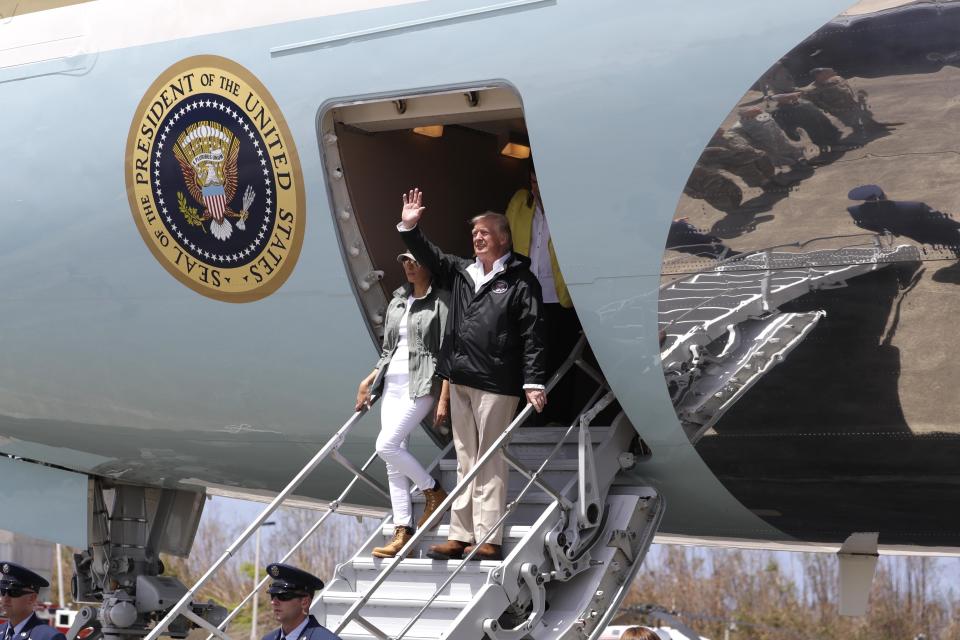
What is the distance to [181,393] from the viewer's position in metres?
7.91

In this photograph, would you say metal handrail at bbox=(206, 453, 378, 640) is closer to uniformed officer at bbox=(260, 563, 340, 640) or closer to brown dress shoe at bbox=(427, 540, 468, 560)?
uniformed officer at bbox=(260, 563, 340, 640)

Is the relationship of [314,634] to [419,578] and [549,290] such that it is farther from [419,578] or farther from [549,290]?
[549,290]

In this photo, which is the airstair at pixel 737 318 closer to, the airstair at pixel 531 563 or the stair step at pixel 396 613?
the airstair at pixel 531 563

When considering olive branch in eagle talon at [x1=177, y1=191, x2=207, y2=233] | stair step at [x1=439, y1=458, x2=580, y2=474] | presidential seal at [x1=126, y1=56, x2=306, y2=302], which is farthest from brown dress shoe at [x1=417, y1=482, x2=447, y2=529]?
olive branch in eagle talon at [x1=177, y1=191, x2=207, y2=233]

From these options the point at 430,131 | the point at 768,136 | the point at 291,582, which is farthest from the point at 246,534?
the point at 768,136

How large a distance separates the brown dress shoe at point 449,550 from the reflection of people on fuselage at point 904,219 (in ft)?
7.82

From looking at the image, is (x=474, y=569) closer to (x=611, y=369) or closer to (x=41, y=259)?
(x=611, y=369)

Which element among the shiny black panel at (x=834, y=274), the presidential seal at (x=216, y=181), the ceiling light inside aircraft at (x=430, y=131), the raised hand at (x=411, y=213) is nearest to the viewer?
the shiny black panel at (x=834, y=274)

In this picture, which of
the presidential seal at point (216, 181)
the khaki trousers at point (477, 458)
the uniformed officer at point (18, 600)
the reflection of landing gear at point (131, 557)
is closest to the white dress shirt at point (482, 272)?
the khaki trousers at point (477, 458)

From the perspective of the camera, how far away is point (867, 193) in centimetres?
575

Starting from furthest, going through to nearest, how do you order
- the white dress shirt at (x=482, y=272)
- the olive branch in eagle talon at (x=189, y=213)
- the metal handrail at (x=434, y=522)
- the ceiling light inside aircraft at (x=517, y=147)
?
the ceiling light inside aircraft at (x=517, y=147) → the olive branch in eagle talon at (x=189, y=213) → the white dress shirt at (x=482, y=272) → the metal handrail at (x=434, y=522)

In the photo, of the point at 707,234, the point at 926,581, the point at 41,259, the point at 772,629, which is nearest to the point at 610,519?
the point at 707,234

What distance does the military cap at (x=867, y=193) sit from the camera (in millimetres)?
5723

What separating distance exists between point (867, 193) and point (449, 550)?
2539 mm
